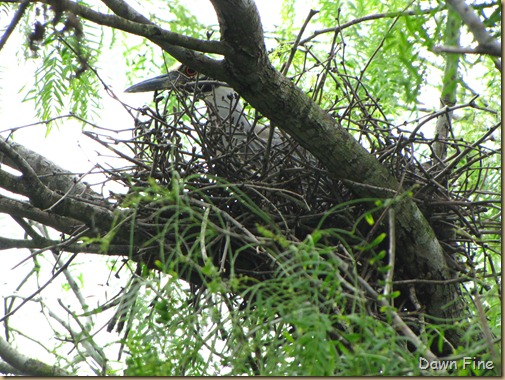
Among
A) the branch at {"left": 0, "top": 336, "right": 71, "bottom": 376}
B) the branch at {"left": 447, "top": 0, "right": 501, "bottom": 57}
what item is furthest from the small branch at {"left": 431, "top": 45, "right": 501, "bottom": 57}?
the branch at {"left": 0, "top": 336, "right": 71, "bottom": 376}

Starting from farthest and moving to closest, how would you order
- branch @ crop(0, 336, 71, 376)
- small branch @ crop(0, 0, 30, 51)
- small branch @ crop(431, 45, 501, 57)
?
branch @ crop(0, 336, 71, 376) < small branch @ crop(0, 0, 30, 51) < small branch @ crop(431, 45, 501, 57)

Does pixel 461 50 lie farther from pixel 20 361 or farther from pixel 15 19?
pixel 20 361

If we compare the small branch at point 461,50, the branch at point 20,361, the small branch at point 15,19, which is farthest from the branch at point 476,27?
the branch at point 20,361

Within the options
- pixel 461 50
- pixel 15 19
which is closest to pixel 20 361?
pixel 15 19

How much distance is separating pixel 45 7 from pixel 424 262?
4.83 feet

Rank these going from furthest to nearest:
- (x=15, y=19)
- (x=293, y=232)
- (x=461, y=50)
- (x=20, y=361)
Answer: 1. (x=20, y=361)
2. (x=293, y=232)
3. (x=15, y=19)
4. (x=461, y=50)

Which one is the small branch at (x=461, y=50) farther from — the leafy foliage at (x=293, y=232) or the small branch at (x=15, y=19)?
the small branch at (x=15, y=19)

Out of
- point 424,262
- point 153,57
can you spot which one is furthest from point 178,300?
point 153,57

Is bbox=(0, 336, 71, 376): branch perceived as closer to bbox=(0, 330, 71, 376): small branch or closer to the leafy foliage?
bbox=(0, 330, 71, 376): small branch

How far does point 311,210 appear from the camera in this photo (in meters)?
2.45

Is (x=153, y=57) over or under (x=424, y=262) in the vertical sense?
over

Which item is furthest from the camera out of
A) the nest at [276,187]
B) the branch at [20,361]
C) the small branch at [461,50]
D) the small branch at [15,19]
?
the branch at [20,361]

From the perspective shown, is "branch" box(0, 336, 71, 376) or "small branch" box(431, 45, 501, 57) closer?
"small branch" box(431, 45, 501, 57)

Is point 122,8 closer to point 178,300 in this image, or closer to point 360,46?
point 178,300
